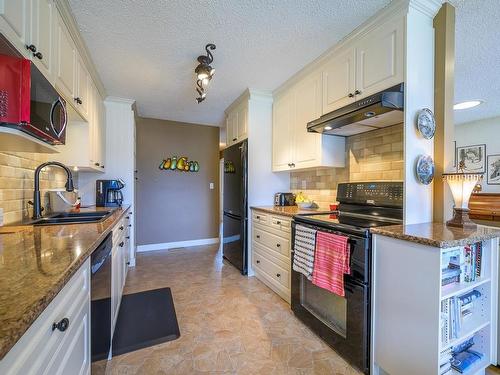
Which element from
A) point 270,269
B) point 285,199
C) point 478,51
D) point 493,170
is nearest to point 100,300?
point 270,269

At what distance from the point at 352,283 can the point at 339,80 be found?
161 cm

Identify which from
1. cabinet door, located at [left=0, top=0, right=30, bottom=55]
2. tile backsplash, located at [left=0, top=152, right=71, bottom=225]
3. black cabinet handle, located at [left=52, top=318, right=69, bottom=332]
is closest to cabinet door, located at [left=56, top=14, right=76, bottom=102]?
cabinet door, located at [left=0, top=0, right=30, bottom=55]

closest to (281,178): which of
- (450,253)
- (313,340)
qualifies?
(313,340)

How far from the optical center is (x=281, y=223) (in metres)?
2.44

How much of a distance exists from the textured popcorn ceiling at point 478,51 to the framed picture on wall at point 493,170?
115cm

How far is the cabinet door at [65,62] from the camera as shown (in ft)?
5.17

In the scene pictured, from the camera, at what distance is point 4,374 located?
462 mm

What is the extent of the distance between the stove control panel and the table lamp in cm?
28

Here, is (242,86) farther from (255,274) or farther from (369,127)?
(255,274)

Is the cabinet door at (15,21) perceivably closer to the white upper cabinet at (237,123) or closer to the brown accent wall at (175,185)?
the white upper cabinet at (237,123)

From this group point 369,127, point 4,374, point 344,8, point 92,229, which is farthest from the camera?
point 369,127

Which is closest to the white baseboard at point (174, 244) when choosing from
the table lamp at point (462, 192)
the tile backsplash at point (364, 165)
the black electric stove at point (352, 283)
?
the tile backsplash at point (364, 165)

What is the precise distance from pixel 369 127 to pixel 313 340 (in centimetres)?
180

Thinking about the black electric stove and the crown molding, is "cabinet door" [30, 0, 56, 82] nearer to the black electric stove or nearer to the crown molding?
→ the crown molding
